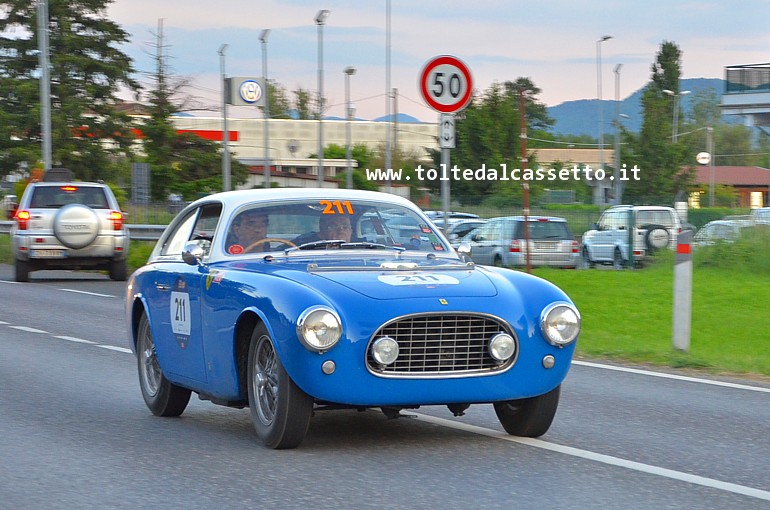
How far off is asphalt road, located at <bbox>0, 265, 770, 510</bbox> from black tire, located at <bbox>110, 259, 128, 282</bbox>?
14010mm

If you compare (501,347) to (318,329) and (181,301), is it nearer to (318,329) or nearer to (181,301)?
(318,329)

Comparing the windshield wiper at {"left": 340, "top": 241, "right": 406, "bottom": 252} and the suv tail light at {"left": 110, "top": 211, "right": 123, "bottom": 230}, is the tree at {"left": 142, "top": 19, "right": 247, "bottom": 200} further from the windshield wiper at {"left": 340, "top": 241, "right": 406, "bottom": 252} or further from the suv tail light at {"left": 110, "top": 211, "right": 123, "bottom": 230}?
the windshield wiper at {"left": 340, "top": 241, "right": 406, "bottom": 252}

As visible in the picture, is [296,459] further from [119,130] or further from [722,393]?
[119,130]

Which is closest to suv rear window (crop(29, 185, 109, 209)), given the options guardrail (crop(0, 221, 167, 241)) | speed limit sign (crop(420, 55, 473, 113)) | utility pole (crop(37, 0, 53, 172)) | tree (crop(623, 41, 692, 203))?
guardrail (crop(0, 221, 167, 241))

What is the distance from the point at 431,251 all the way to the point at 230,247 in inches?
47.8

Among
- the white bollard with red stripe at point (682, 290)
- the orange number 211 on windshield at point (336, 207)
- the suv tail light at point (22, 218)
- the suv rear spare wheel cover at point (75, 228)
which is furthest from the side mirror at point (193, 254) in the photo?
the suv tail light at point (22, 218)

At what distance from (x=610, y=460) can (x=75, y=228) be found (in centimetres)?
1781

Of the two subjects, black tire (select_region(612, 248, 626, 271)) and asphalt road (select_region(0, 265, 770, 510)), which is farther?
black tire (select_region(612, 248, 626, 271))

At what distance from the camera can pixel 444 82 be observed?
46.0 feet

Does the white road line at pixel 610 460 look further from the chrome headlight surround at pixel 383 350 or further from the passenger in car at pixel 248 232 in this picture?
the passenger in car at pixel 248 232

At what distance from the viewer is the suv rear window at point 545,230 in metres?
28.5

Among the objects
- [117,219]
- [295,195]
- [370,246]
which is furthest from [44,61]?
[370,246]

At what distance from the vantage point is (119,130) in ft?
A: 234

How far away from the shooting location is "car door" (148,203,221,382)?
316 inches
